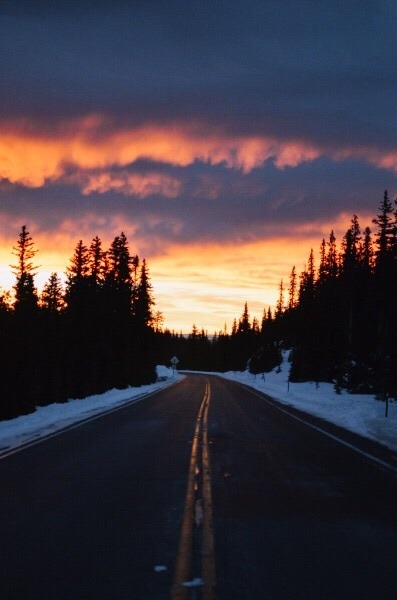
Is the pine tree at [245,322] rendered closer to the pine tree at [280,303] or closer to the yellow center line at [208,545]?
the pine tree at [280,303]

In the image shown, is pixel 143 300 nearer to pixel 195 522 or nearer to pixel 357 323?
pixel 357 323

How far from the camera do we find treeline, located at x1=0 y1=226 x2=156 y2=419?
28141mm

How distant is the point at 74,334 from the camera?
135 ft

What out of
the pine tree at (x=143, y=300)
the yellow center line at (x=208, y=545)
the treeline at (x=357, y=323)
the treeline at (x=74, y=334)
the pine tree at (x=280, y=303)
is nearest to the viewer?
the yellow center line at (x=208, y=545)

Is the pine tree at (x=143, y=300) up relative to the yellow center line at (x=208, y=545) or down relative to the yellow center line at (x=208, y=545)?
up

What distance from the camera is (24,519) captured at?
670 cm

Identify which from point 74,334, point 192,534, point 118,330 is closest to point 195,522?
point 192,534

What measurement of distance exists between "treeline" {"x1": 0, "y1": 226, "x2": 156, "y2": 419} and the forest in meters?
0.08

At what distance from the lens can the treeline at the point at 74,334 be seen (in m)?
28.1

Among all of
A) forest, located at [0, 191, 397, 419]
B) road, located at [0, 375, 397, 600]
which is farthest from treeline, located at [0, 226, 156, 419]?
road, located at [0, 375, 397, 600]

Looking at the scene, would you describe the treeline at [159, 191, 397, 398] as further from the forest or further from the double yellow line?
the double yellow line

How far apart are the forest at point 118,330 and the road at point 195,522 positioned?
17475 millimetres

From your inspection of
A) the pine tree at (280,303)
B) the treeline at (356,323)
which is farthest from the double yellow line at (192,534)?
the pine tree at (280,303)

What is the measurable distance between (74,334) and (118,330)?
994 cm
